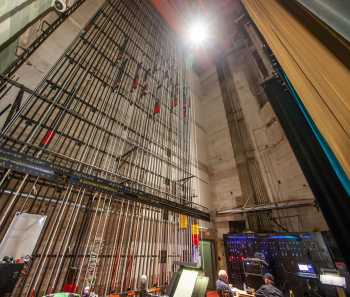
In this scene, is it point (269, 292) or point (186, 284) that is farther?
point (269, 292)

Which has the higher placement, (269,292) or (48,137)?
(48,137)

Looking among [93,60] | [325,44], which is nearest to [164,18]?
Answer: [93,60]

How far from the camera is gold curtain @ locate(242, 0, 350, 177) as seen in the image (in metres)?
0.68

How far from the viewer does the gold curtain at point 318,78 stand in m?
0.68

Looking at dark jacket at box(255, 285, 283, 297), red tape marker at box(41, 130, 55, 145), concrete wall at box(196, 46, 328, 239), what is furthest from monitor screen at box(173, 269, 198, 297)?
concrete wall at box(196, 46, 328, 239)

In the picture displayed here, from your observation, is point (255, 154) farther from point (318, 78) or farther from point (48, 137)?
point (48, 137)

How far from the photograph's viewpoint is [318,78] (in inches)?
33.4

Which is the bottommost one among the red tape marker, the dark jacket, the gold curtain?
the dark jacket

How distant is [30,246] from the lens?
97.1 inches

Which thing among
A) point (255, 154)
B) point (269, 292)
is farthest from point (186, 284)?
point (255, 154)

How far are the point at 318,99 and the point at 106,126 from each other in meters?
4.61

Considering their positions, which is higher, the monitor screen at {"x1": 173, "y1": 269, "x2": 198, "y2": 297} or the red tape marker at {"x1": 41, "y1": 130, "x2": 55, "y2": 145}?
the red tape marker at {"x1": 41, "y1": 130, "x2": 55, "y2": 145}

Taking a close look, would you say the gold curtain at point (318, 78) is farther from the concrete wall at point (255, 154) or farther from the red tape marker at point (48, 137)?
the concrete wall at point (255, 154)

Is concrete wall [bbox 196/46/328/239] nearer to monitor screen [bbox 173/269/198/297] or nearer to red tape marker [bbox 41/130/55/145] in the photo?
monitor screen [bbox 173/269/198/297]
